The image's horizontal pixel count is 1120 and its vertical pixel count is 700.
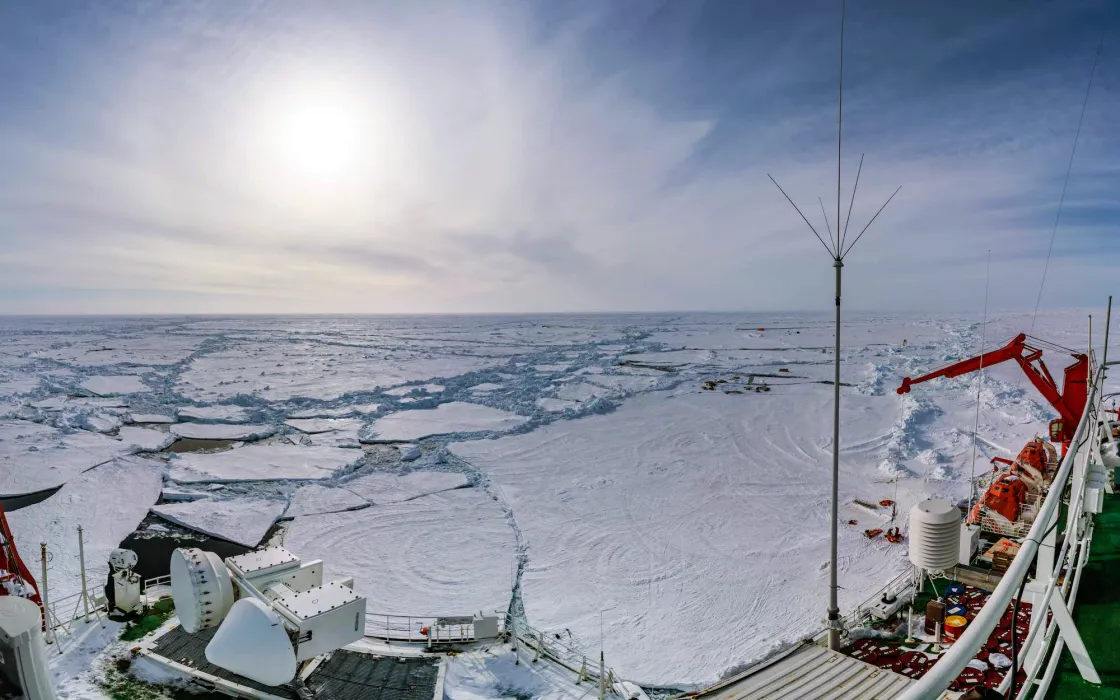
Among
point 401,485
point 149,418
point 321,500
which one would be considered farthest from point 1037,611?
point 149,418

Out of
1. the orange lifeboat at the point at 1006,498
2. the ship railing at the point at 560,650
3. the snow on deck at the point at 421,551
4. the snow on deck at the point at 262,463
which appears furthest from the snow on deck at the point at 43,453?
the orange lifeboat at the point at 1006,498

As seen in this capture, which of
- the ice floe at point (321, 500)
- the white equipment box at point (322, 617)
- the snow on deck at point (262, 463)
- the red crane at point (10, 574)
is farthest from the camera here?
the snow on deck at point (262, 463)

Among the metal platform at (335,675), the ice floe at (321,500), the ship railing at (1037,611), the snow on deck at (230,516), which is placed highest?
the ship railing at (1037,611)

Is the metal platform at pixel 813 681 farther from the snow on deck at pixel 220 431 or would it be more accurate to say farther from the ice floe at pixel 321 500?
the snow on deck at pixel 220 431

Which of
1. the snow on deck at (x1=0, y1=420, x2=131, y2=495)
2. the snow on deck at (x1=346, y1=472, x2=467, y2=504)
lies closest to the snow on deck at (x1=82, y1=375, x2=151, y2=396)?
the snow on deck at (x1=0, y1=420, x2=131, y2=495)

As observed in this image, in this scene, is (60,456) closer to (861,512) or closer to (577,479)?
(577,479)

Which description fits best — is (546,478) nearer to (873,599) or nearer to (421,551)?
(421,551)

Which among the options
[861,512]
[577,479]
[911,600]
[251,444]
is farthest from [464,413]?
[911,600]
